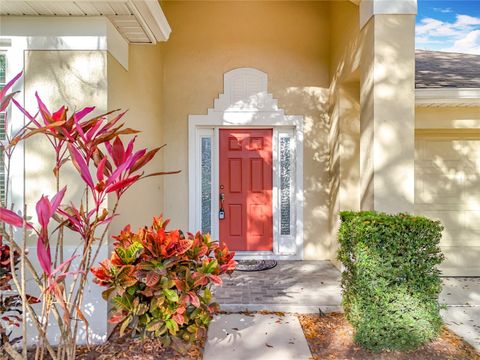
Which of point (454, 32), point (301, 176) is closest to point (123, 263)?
point (301, 176)

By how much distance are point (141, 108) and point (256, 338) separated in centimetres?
290

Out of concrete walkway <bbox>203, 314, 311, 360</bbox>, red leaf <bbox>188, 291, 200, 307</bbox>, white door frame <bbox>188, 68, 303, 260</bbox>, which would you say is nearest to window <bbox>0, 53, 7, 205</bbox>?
red leaf <bbox>188, 291, 200, 307</bbox>

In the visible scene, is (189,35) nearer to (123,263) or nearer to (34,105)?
(34,105)

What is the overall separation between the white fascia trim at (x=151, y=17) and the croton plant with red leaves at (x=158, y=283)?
184 centimetres

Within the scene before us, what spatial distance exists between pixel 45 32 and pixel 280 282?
368 centimetres

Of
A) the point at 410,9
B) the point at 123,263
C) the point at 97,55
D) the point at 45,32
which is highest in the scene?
the point at 410,9

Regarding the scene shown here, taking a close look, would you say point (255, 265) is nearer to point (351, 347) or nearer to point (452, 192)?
point (351, 347)

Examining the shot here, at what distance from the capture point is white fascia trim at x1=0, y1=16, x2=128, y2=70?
2760mm

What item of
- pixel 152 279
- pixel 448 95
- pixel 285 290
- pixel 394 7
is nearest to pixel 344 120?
pixel 448 95

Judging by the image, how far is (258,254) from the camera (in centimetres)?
521

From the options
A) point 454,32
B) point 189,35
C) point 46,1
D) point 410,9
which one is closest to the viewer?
point 46,1

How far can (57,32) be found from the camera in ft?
9.09

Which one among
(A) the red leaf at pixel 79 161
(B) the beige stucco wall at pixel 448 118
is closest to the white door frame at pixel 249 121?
(B) the beige stucco wall at pixel 448 118

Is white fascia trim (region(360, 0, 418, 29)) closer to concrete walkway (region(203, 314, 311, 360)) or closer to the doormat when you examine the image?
concrete walkway (region(203, 314, 311, 360))
